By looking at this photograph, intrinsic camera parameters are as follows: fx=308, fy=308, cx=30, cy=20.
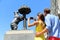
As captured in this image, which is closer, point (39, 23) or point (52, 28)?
point (52, 28)

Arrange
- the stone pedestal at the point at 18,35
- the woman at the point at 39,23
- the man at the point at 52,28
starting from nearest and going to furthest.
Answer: the man at the point at 52,28
the woman at the point at 39,23
the stone pedestal at the point at 18,35

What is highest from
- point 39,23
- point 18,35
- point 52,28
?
point 39,23

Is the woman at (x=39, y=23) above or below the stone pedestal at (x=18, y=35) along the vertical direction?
above

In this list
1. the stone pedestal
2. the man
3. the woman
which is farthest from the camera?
the stone pedestal

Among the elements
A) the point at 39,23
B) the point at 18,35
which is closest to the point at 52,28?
the point at 39,23

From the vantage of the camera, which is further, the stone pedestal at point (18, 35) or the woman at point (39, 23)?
the stone pedestal at point (18, 35)

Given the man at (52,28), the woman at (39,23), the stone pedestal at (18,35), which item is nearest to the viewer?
the man at (52,28)

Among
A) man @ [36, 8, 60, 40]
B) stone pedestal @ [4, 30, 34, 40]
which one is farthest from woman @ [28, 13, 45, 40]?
stone pedestal @ [4, 30, 34, 40]

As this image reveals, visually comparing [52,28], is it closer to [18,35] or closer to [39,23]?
[39,23]

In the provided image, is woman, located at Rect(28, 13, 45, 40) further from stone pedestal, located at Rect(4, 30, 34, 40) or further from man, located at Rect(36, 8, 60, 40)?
stone pedestal, located at Rect(4, 30, 34, 40)

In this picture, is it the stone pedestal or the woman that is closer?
the woman

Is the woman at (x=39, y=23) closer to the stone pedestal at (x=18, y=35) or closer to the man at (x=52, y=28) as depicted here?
the man at (x=52, y=28)

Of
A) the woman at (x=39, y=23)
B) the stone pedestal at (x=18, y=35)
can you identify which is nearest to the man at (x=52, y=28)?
the woman at (x=39, y=23)

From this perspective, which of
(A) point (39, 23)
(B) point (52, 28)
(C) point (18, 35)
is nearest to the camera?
(B) point (52, 28)
